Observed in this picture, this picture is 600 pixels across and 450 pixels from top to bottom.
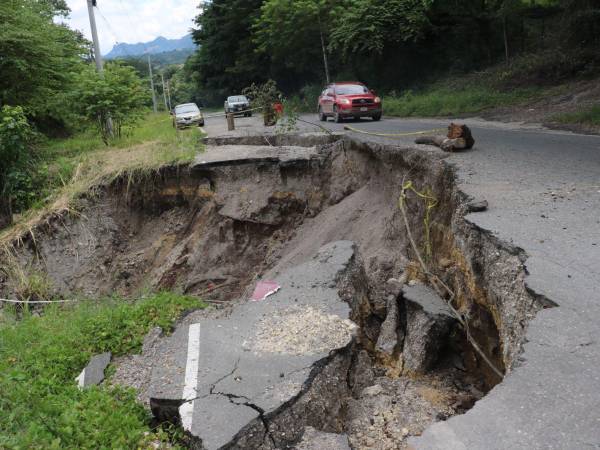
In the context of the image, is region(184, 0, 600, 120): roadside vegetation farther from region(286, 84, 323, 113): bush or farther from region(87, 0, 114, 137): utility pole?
region(87, 0, 114, 137): utility pole

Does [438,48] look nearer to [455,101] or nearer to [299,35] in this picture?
[455,101]

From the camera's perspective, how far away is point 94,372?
17.3ft

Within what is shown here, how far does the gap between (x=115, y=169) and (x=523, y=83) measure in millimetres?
15888

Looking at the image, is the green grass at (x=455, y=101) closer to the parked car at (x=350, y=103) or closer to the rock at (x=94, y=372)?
the parked car at (x=350, y=103)

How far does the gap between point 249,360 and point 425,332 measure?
2091mm

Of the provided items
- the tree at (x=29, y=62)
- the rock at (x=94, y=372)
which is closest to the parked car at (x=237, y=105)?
the tree at (x=29, y=62)

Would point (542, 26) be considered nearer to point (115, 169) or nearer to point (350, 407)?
point (115, 169)

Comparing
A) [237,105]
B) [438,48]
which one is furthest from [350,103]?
[237,105]

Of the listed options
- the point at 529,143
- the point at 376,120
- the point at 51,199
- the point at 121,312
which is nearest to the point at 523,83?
the point at 376,120

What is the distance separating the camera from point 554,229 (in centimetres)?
489

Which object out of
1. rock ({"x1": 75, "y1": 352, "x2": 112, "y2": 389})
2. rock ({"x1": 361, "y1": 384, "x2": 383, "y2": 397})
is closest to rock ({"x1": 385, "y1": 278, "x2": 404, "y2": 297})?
rock ({"x1": 361, "y1": 384, "x2": 383, "y2": 397})

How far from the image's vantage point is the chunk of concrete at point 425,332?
5469 mm

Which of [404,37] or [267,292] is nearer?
[267,292]

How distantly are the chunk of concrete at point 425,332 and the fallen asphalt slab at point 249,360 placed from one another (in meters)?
0.92
